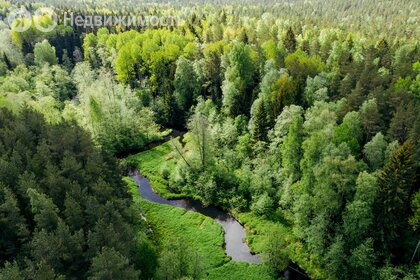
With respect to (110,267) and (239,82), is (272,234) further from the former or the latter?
(239,82)

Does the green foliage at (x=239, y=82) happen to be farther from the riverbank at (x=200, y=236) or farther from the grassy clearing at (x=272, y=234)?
the riverbank at (x=200, y=236)

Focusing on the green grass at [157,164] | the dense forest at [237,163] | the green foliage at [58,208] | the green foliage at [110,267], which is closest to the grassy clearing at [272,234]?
the dense forest at [237,163]

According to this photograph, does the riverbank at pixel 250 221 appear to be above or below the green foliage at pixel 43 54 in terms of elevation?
below

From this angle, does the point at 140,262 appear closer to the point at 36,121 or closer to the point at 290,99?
the point at 36,121

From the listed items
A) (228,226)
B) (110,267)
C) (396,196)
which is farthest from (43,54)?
(396,196)

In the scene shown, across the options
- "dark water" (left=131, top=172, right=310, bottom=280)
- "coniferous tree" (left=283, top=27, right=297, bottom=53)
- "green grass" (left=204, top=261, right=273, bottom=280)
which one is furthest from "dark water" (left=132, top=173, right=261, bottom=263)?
"coniferous tree" (left=283, top=27, right=297, bottom=53)
